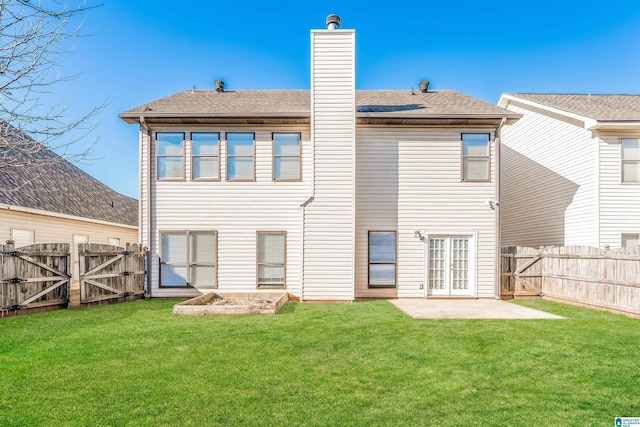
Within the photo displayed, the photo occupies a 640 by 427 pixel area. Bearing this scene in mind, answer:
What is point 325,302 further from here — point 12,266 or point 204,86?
point 204,86

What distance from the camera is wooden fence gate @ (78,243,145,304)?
29.2 ft

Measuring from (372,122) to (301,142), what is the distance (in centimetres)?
222

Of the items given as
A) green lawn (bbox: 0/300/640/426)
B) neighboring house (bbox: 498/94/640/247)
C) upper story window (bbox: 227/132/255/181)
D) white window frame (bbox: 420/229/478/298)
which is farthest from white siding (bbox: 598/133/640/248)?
upper story window (bbox: 227/132/255/181)

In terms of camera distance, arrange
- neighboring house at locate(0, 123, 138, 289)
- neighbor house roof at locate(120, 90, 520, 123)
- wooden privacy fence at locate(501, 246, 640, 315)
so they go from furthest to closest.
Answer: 1. neighboring house at locate(0, 123, 138, 289)
2. neighbor house roof at locate(120, 90, 520, 123)
3. wooden privacy fence at locate(501, 246, 640, 315)

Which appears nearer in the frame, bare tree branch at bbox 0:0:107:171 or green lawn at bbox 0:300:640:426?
green lawn at bbox 0:300:640:426

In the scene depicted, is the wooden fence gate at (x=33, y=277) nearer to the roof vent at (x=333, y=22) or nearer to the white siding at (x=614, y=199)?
the roof vent at (x=333, y=22)

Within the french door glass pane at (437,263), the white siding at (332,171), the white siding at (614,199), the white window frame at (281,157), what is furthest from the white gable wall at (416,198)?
the white siding at (614,199)

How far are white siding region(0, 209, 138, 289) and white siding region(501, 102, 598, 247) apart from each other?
1708cm

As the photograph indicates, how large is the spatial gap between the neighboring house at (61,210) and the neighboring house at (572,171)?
1604 centimetres

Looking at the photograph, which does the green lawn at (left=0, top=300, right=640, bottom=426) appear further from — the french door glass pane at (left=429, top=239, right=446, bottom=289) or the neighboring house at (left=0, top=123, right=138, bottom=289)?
the neighboring house at (left=0, top=123, right=138, bottom=289)

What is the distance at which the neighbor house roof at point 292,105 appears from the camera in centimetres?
1002

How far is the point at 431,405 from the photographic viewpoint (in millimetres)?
3451

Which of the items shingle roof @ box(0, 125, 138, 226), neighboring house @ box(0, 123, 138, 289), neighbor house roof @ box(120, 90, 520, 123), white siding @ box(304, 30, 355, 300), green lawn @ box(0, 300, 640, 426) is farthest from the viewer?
shingle roof @ box(0, 125, 138, 226)

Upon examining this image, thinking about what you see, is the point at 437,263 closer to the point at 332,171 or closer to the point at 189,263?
the point at 332,171
